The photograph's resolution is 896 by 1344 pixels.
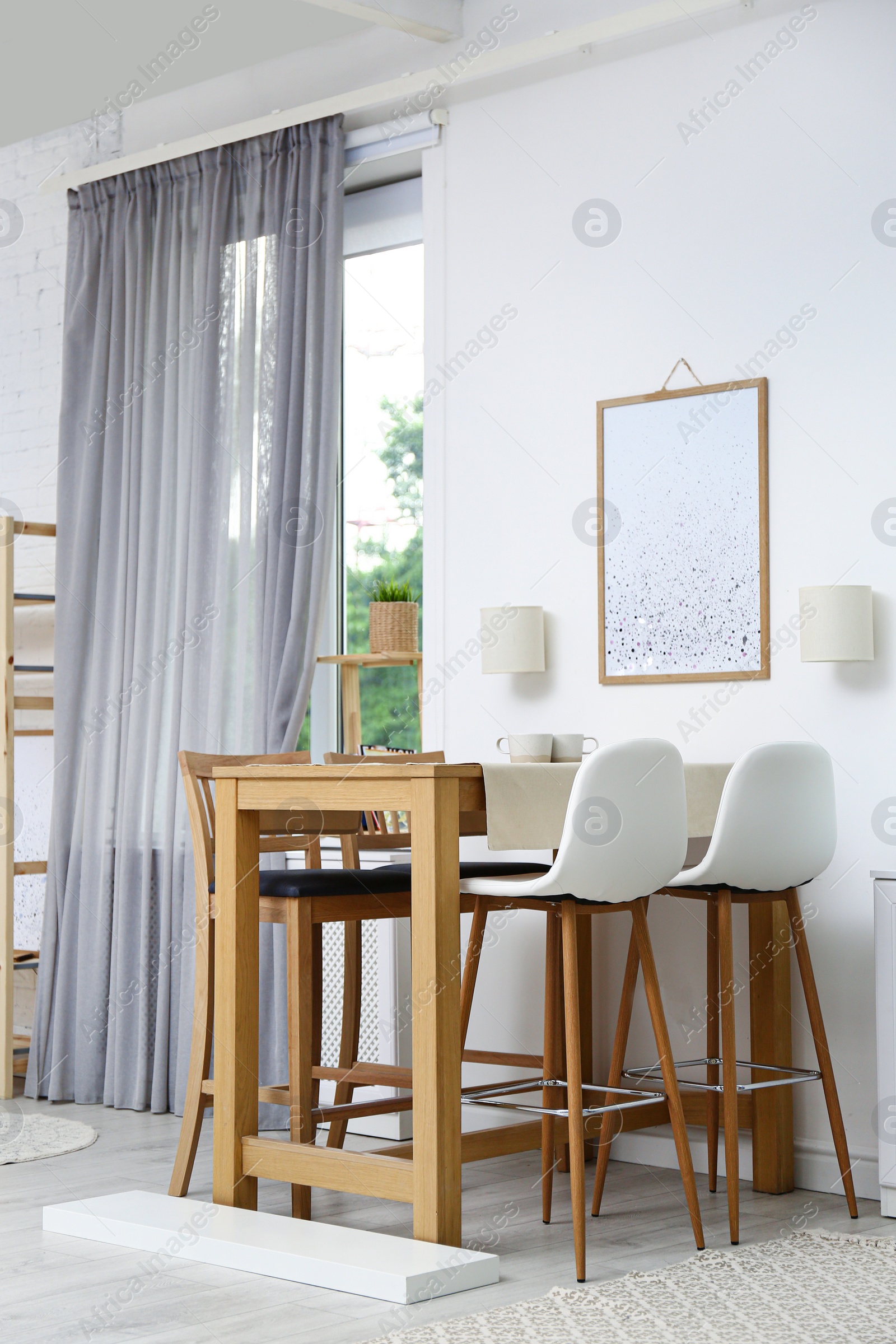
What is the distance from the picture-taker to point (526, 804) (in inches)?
114

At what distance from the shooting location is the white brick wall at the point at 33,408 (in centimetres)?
534

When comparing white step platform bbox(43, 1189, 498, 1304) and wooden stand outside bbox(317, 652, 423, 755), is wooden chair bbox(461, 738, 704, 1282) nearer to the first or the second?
white step platform bbox(43, 1189, 498, 1304)

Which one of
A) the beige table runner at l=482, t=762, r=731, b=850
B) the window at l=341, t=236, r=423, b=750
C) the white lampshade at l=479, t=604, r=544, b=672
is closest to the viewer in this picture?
the beige table runner at l=482, t=762, r=731, b=850

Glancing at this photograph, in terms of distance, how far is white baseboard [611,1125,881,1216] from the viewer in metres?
3.45

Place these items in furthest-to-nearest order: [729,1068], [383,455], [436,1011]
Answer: [383,455] < [729,1068] < [436,1011]

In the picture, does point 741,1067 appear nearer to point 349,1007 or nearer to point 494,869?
point 494,869

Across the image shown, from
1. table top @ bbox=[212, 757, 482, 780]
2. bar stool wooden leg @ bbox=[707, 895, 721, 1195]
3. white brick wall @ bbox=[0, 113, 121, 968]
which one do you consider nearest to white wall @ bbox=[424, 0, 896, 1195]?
bar stool wooden leg @ bbox=[707, 895, 721, 1195]

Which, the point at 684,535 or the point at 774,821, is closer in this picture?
the point at 774,821

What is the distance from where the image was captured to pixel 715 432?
381 cm

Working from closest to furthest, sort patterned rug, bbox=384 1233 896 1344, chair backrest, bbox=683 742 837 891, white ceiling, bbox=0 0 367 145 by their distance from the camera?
1. patterned rug, bbox=384 1233 896 1344
2. chair backrest, bbox=683 742 837 891
3. white ceiling, bbox=0 0 367 145

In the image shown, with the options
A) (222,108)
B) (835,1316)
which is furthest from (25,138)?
(835,1316)

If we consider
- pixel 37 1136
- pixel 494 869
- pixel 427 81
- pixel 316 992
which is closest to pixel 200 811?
pixel 316 992

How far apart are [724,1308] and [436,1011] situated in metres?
0.68

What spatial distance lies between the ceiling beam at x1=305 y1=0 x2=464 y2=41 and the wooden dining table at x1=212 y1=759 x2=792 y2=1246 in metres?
2.17
